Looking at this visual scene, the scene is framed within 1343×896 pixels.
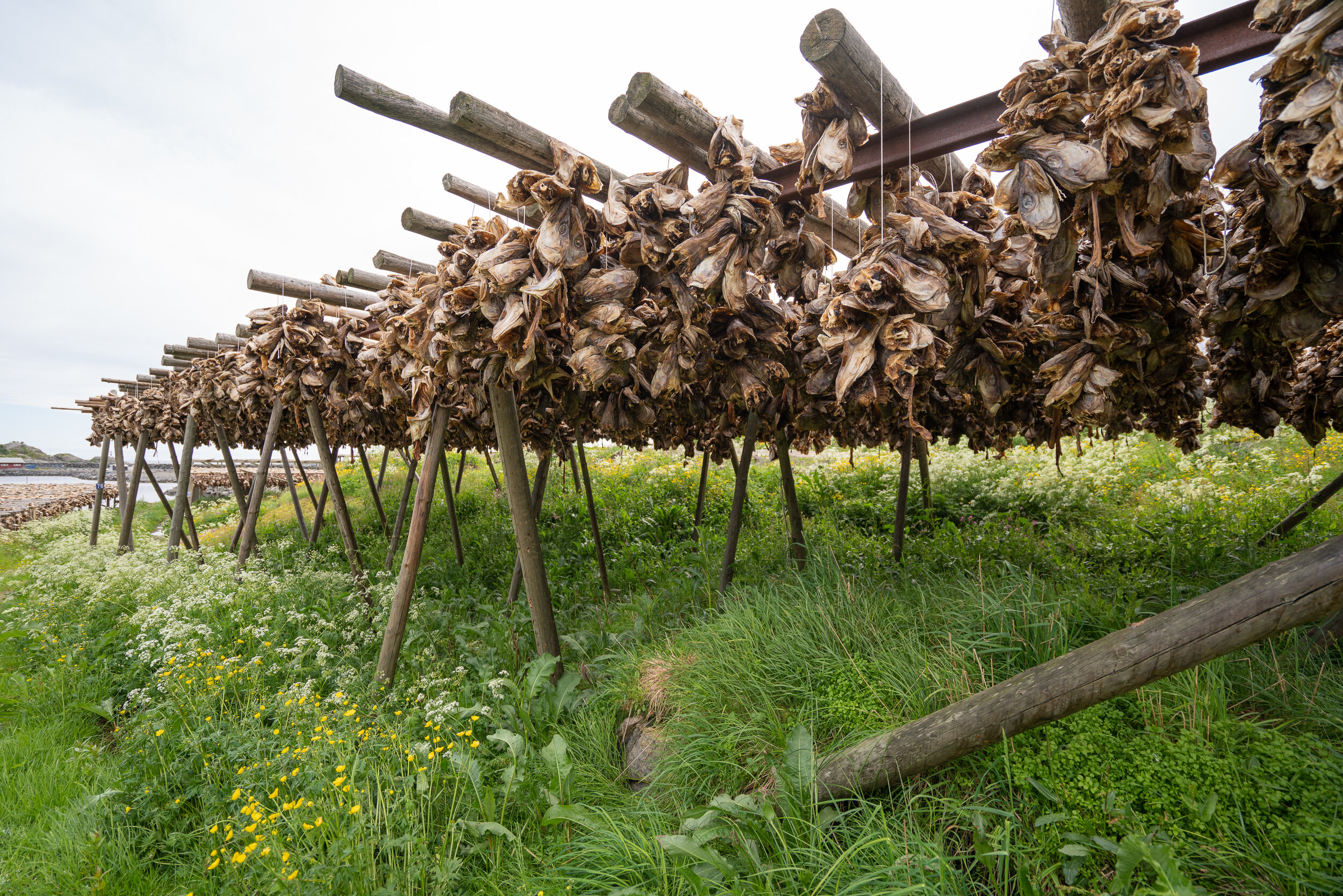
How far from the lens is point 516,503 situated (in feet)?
12.1

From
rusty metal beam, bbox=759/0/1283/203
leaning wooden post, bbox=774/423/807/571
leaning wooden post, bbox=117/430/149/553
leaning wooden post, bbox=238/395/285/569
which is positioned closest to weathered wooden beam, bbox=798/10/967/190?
rusty metal beam, bbox=759/0/1283/203

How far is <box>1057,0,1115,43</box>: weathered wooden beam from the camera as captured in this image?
1996 millimetres

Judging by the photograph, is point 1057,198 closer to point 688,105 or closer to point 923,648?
point 688,105

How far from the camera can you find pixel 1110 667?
183 cm

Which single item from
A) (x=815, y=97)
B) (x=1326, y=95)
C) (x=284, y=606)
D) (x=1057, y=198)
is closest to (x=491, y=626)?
(x=284, y=606)

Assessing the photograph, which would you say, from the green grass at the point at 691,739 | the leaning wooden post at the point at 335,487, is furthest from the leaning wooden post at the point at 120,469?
the leaning wooden post at the point at 335,487

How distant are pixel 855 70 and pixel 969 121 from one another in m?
0.59

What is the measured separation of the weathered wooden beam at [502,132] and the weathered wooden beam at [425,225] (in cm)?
122

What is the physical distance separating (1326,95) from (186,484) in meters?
12.3

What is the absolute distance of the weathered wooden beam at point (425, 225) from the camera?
3.89 metres

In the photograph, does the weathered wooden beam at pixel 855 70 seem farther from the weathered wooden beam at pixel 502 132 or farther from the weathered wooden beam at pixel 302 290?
the weathered wooden beam at pixel 302 290

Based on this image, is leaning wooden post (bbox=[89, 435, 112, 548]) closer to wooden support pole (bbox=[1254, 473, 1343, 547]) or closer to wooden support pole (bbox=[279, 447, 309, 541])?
wooden support pole (bbox=[279, 447, 309, 541])

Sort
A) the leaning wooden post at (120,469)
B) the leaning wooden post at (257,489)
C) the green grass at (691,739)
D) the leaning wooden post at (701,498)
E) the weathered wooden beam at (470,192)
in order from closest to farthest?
the green grass at (691,739) → the weathered wooden beam at (470,192) → the leaning wooden post at (257,489) → the leaning wooden post at (701,498) → the leaning wooden post at (120,469)

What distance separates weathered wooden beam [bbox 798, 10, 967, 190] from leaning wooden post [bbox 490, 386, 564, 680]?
2.45 meters
